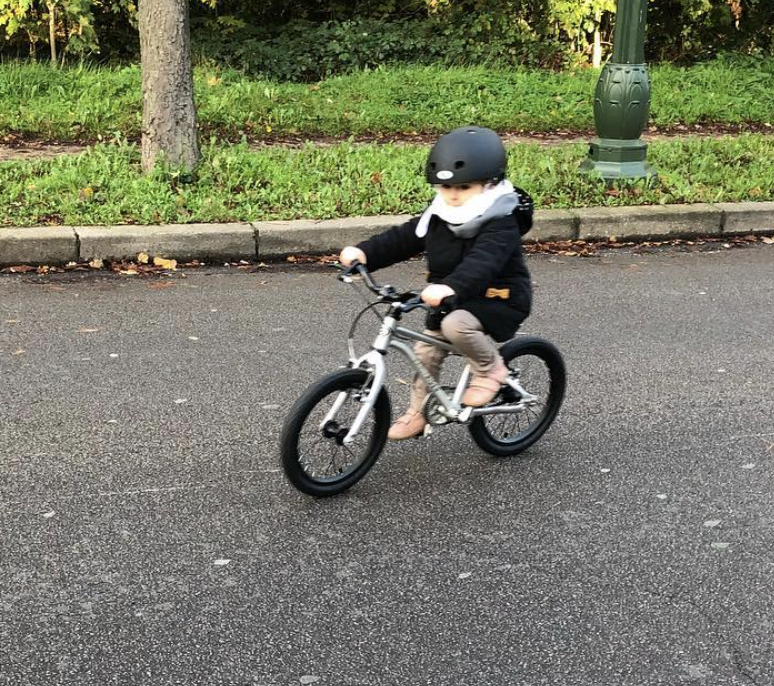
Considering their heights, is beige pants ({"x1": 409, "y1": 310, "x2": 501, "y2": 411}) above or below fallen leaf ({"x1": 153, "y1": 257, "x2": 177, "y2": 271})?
above

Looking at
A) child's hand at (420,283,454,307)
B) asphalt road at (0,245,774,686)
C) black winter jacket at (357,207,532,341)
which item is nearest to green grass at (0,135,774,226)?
asphalt road at (0,245,774,686)

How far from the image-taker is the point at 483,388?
4.17m

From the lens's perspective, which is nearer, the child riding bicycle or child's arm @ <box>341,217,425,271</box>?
the child riding bicycle

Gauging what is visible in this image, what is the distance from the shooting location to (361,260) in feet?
13.0

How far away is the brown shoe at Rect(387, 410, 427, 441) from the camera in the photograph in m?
4.21

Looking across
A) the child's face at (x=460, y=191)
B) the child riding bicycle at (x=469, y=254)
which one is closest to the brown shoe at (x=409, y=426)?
the child riding bicycle at (x=469, y=254)

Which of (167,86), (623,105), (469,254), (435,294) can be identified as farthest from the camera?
(623,105)

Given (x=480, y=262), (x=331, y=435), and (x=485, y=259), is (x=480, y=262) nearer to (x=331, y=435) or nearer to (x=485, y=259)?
(x=485, y=259)

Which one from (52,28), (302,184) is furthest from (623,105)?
(52,28)

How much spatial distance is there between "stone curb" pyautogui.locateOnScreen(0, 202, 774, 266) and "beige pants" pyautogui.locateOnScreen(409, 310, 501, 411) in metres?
3.49

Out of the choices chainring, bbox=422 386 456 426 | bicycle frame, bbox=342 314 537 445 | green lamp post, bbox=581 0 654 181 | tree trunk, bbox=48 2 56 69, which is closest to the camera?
bicycle frame, bbox=342 314 537 445

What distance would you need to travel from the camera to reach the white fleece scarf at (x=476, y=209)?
12.9ft

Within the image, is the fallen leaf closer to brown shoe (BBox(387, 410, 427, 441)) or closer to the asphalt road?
the asphalt road

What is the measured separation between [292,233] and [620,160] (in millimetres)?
3117
